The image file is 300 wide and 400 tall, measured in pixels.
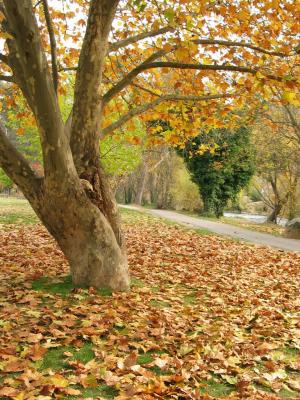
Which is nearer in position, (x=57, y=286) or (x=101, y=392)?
(x=101, y=392)

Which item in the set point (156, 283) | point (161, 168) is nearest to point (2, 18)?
point (156, 283)

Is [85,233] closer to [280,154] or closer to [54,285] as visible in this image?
[54,285]

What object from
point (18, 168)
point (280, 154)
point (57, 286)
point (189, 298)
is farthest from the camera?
point (280, 154)

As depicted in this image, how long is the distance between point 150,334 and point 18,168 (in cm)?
302

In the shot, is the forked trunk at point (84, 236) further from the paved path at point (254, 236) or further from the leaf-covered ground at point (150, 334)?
the paved path at point (254, 236)

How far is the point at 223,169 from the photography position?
1136 inches

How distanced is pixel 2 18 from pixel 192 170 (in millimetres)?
23908

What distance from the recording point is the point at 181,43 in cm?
640

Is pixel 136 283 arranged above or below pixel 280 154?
below

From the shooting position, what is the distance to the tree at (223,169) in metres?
28.0

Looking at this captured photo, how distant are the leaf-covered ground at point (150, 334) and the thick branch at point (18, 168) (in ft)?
5.07

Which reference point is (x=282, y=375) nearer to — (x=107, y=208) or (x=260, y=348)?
(x=260, y=348)

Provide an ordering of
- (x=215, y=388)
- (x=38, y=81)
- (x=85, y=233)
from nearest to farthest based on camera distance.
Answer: (x=215, y=388) → (x=38, y=81) → (x=85, y=233)

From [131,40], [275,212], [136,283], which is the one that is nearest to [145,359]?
[136,283]
